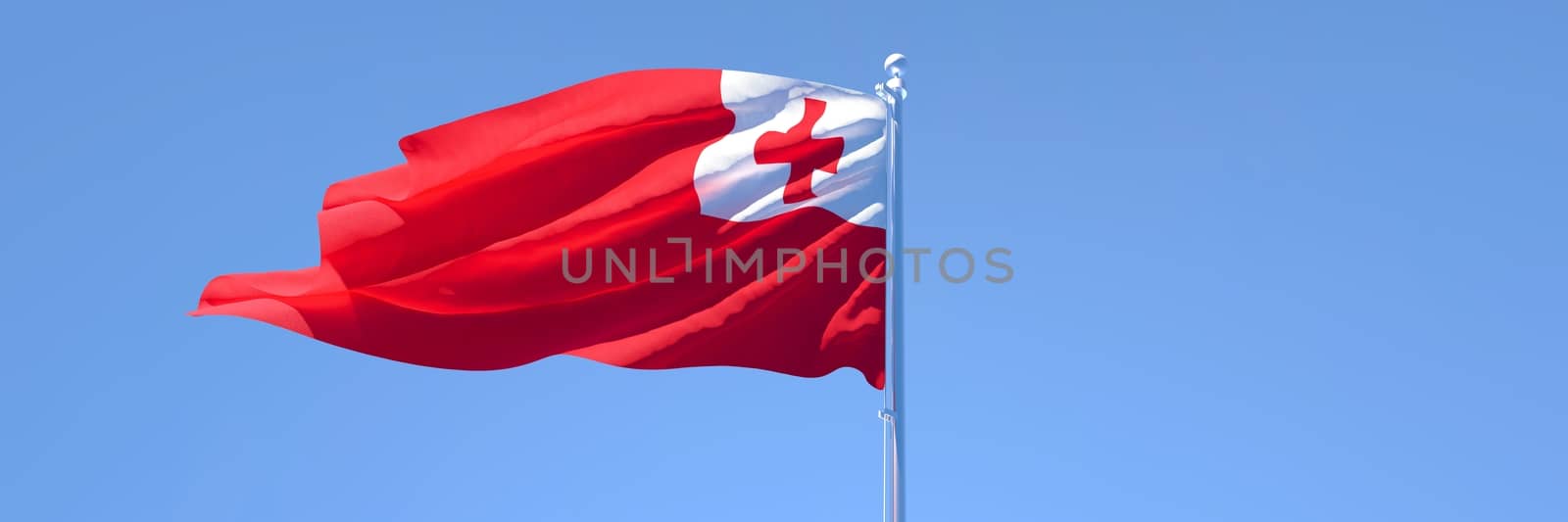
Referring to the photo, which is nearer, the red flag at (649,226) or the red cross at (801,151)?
the red flag at (649,226)

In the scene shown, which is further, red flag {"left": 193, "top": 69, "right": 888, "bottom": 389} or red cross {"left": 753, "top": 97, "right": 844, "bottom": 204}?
red cross {"left": 753, "top": 97, "right": 844, "bottom": 204}

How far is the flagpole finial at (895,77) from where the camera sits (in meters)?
11.4

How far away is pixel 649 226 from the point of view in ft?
37.7

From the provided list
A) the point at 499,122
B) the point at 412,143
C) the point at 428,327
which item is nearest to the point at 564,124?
the point at 499,122

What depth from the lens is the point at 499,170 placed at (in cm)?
1120

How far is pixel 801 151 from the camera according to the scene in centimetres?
1153

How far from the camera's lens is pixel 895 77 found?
37.7 feet

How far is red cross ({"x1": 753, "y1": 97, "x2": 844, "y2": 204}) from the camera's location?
1151 centimetres

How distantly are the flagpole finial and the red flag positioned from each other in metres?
0.30

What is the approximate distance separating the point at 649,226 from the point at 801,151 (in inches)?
55.6

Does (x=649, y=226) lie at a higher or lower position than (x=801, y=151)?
lower

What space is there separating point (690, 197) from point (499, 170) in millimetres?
1574

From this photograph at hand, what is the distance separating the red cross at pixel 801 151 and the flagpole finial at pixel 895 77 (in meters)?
0.55

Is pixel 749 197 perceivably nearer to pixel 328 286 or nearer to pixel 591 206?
pixel 591 206
